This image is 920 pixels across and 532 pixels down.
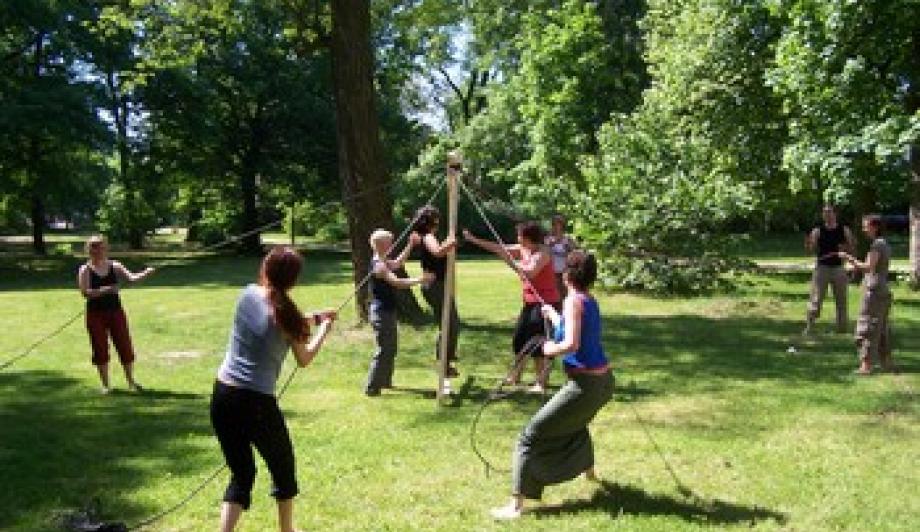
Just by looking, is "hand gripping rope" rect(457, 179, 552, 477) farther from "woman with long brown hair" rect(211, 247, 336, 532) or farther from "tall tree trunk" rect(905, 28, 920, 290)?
"tall tree trunk" rect(905, 28, 920, 290)

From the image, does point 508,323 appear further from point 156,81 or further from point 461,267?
point 156,81

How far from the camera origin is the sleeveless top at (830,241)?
1220 cm

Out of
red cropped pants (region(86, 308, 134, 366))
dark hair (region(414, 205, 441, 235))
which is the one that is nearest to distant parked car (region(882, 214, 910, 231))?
dark hair (region(414, 205, 441, 235))

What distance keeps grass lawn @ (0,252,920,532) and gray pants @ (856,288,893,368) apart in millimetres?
363

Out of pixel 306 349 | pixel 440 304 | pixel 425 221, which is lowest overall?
pixel 440 304

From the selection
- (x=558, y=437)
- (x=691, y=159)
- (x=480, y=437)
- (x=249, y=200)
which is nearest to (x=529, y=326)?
(x=480, y=437)

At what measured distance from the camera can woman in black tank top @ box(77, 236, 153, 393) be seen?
29.7 feet

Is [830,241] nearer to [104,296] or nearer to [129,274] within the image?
[129,274]

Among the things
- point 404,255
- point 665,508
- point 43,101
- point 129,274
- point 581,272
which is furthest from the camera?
point 43,101

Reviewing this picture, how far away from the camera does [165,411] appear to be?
8711 mm

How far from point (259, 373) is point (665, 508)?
281 centimetres

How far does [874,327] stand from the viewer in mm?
9883

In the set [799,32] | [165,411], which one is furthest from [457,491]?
[799,32]

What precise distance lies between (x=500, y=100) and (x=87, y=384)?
3071 cm
